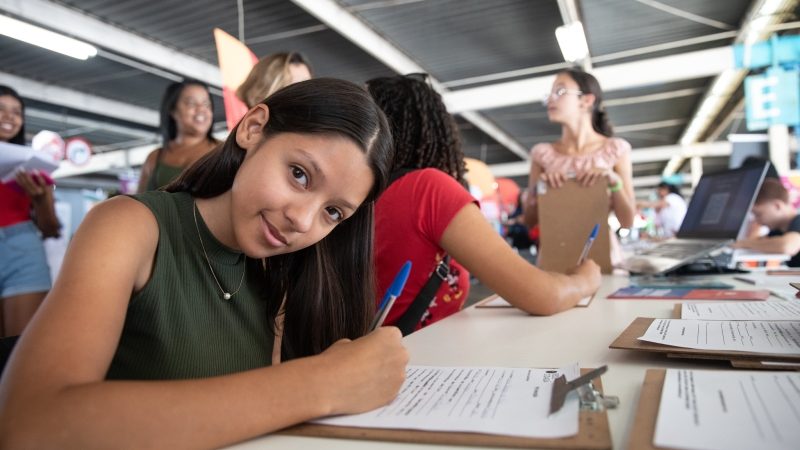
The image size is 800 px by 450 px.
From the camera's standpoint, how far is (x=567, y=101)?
7.00 feet

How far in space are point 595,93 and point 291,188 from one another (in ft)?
5.58

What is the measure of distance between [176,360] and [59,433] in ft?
1.02

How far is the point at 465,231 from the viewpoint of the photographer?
1165 millimetres

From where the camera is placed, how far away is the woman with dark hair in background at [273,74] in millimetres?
1994

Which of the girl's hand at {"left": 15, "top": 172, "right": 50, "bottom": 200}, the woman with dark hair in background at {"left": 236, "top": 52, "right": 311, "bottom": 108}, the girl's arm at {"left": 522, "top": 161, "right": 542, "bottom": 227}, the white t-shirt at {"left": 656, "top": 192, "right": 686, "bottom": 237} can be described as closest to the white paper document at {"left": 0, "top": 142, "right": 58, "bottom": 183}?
the girl's hand at {"left": 15, "top": 172, "right": 50, "bottom": 200}

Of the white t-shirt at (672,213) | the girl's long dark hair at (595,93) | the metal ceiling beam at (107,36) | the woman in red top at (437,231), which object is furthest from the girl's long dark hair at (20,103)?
the white t-shirt at (672,213)

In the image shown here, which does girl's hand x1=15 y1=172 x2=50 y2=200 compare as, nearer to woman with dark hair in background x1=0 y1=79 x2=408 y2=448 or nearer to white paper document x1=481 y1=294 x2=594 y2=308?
woman with dark hair in background x1=0 y1=79 x2=408 y2=448

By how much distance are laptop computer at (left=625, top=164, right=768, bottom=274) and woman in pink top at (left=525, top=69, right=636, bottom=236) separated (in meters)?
0.22

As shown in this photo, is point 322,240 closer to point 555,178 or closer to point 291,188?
point 291,188

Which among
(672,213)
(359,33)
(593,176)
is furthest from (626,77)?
(593,176)

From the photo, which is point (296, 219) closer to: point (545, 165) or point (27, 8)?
point (545, 165)

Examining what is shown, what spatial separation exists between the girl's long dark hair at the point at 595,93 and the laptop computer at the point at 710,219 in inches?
15.8

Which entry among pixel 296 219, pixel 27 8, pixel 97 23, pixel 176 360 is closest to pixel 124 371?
pixel 176 360

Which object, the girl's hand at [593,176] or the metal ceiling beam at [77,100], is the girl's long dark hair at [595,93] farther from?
the metal ceiling beam at [77,100]
